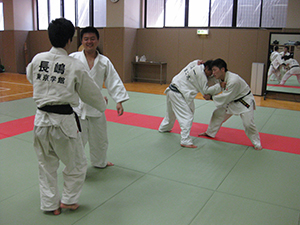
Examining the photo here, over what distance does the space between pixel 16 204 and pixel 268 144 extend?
3.46 metres

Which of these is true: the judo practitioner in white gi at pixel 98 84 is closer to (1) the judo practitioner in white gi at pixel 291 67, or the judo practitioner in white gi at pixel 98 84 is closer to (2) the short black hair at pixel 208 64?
(2) the short black hair at pixel 208 64

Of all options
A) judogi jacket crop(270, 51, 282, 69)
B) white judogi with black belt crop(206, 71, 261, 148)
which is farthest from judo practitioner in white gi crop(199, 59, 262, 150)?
judogi jacket crop(270, 51, 282, 69)

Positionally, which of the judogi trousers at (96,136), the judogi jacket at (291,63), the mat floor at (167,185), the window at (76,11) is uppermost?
the window at (76,11)

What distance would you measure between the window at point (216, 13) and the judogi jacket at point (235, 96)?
6091 millimetres

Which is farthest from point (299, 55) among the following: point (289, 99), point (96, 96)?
point (96, 96)

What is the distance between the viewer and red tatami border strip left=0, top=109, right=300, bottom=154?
14.2ft

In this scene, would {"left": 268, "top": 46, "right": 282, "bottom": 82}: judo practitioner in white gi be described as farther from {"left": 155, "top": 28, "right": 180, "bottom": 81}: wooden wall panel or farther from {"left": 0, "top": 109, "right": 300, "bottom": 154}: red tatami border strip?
{"left": 0, "top": 109, "right": 300, "bottom": 154}: red tatami border strip

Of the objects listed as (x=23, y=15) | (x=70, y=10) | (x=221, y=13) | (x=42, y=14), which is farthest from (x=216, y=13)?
(x=23, y=15)

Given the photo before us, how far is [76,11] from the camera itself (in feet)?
41.5

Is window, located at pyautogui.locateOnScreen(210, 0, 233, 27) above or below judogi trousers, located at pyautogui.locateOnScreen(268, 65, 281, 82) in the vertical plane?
above

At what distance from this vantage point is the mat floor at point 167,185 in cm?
240

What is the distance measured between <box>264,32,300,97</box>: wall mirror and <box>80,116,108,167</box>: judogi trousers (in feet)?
20.7

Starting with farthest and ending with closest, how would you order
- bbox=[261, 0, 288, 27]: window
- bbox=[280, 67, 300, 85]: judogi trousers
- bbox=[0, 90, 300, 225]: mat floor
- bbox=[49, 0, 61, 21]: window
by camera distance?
1. bbox=[49, 0, 61, 21]: window
2. bbox=[261, 0, 288, 27]: window
3. bbox=[280, 67, 300, 85]: judogi trousers
4. bbox=[0, 90, 300, 225]: mat floor

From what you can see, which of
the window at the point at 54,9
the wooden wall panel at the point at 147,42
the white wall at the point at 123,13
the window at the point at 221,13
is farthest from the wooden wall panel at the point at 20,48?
the window at the point at 221,13
